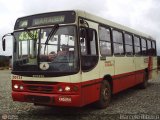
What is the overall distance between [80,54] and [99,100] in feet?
6.75

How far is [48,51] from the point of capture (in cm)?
905

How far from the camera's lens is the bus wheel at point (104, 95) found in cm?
1041

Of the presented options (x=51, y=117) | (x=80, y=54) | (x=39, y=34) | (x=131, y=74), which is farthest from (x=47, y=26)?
(x=131, y=74)

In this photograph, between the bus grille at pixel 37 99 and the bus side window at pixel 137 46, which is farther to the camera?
the bus side window at pixel 137 46

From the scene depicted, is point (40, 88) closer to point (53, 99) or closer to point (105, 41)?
point (53, 99)

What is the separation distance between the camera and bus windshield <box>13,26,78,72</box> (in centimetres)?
884

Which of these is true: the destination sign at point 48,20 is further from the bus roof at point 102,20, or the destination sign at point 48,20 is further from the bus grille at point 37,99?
the bus grille at point 37,99

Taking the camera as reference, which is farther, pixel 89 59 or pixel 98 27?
pixel 98 27

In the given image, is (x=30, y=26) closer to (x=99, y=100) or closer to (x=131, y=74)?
(x=99, y=100)

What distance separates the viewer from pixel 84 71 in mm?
9117

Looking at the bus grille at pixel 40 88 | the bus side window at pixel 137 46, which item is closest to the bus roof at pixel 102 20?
the bus side window at pixel 137 46

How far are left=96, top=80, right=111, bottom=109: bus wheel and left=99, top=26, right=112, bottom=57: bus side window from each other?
96 cm

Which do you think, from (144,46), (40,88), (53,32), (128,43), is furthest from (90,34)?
(144,46)

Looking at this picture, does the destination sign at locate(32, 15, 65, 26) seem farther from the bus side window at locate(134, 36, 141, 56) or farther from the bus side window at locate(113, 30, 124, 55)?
the bus side window at locate(134, 36, 141, 56)
